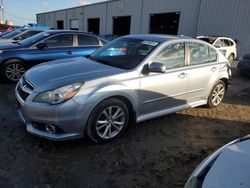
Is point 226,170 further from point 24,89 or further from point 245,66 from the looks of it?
point 245,66

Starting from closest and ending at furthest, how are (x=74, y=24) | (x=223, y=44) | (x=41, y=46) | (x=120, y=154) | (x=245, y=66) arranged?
(x=120, y=154)
(x=41, y=46)
(x=245, y=66)
(x=223, y=44)
(x=74, y=24)

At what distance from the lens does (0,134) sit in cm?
343

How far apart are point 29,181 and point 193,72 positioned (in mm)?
3114

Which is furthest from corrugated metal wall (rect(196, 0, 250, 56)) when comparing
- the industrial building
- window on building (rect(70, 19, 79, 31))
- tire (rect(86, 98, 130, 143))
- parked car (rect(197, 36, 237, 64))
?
window on building (rect(70, 19, 79, 31))

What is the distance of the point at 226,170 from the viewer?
1.66m

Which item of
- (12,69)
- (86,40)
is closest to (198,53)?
(86,40)

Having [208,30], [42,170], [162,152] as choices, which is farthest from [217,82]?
[208,30]

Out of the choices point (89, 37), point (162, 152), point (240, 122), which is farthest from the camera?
point (89, 37)

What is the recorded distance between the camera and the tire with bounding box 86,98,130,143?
120 inches

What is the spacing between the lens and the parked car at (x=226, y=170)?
1533mm

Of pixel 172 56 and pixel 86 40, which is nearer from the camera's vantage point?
pixel 172 56

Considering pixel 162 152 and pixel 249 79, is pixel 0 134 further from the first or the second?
pixel 249 79

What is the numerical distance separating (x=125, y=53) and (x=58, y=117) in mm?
1733

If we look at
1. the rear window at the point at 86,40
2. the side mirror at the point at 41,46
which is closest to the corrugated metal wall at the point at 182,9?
the rear window at the point at 86,40
